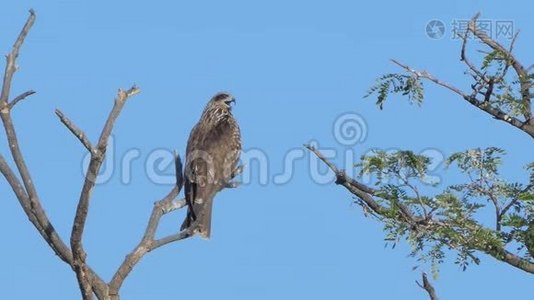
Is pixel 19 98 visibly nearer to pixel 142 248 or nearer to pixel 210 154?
pixel 142 248

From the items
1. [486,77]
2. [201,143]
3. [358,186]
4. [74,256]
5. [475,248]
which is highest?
[201,143]

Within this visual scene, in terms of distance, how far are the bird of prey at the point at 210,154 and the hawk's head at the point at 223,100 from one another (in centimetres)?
1

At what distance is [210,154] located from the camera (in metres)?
10.5

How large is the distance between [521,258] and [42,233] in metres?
4.00

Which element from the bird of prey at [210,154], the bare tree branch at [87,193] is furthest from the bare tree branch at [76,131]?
the bird of prey at [210,154]

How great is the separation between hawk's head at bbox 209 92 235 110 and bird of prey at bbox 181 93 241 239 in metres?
0.01

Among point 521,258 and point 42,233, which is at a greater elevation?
point 521,258

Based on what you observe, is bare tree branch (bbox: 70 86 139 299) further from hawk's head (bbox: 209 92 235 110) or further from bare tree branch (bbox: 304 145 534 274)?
hawk's head (bbox: 209 92 235 110)

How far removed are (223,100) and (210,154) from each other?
1369 mm

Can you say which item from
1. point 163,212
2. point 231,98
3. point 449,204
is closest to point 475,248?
point 449,204

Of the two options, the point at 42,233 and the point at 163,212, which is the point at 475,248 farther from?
the point at 42,233

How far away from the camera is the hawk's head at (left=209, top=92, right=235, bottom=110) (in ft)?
38.2

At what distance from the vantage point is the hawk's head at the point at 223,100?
11658mm

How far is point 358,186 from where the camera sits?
28.5ft
